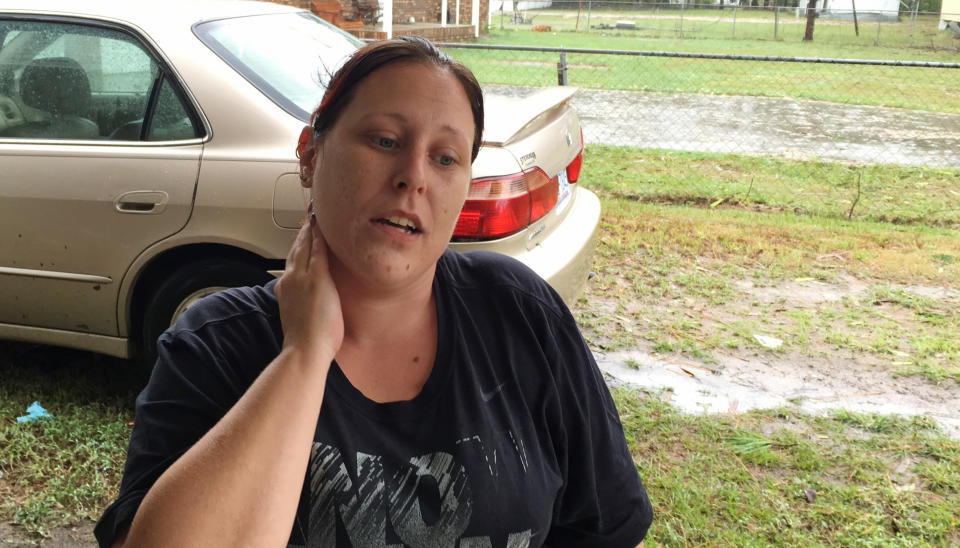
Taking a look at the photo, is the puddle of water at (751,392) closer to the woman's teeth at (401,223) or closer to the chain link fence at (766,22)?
the woman's teeth at (401,223)

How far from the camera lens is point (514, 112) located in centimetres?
403

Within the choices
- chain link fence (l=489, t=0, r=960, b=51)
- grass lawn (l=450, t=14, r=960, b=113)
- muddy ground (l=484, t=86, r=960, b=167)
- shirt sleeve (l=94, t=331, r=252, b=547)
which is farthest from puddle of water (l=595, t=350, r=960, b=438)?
chain link fence (l=489, t=0, r=960, b=51)

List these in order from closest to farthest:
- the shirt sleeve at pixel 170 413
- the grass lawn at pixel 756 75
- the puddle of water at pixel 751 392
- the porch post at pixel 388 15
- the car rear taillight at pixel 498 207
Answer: the shirt sleeve at pixel 170 413 < the car rear taillight at pixel 498 207 < the puddle of water at pixel 751 392 < the grass lawn at pixel 756 75 < the porch post at pixel 388 15

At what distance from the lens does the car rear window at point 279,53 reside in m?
3.75

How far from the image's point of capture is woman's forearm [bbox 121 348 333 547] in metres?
1.15

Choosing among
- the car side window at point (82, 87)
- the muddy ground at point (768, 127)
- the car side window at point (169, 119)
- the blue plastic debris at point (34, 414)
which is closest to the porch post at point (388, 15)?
the muddy ground at point (768, 127)

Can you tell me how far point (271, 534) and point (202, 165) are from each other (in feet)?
8.85

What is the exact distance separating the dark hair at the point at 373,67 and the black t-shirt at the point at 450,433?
0.32 m

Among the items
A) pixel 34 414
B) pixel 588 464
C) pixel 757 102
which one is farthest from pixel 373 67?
pixel 757 102

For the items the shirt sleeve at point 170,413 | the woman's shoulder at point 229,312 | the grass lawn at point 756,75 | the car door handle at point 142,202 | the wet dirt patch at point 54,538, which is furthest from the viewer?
the grass lawn at point 756,75

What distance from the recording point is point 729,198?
772 cm

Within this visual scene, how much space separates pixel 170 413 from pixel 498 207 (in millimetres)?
2339

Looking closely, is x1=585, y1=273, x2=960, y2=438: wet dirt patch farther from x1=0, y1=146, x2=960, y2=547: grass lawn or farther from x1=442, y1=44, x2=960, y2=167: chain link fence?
x1=442, y1=44, x2=960, y2=167: chain link fence

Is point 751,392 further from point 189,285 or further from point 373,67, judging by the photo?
point 373,67
